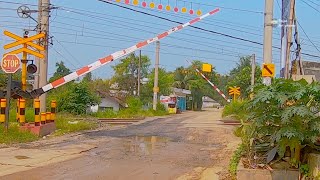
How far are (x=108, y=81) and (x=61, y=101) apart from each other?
4180 cm

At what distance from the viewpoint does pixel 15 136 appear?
14188 millimetres

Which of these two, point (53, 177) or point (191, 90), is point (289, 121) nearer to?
point (53, 177)

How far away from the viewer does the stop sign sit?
1506 cm

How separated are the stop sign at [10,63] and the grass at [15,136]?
1909mm

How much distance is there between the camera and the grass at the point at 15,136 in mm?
13666

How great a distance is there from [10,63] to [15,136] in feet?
8.50

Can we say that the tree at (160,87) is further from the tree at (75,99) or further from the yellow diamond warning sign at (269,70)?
the yellow diamond warning sign at (269,70)

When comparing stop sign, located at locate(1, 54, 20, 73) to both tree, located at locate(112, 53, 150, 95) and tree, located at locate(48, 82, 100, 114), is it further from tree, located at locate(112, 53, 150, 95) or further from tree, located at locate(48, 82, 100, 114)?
tree, located at locate(112, 53, 150, 95)

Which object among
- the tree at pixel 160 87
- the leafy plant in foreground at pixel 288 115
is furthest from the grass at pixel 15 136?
the tree at pixel 160 87

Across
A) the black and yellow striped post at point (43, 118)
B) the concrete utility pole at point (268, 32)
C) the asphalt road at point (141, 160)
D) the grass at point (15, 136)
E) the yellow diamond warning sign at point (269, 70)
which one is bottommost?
the asphalt road at point (141, 160)

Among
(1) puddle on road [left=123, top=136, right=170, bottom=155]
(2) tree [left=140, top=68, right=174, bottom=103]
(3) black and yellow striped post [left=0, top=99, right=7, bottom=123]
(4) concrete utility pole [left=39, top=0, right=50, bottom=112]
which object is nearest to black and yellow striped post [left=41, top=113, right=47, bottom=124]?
(3) black and yellow striped post [left=0, top=99, right=7, bottom=123]

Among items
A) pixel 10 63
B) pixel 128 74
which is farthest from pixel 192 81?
pixel 10 63

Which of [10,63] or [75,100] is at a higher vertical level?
[10,63]

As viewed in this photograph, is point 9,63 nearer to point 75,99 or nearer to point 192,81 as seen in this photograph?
point 75,99
